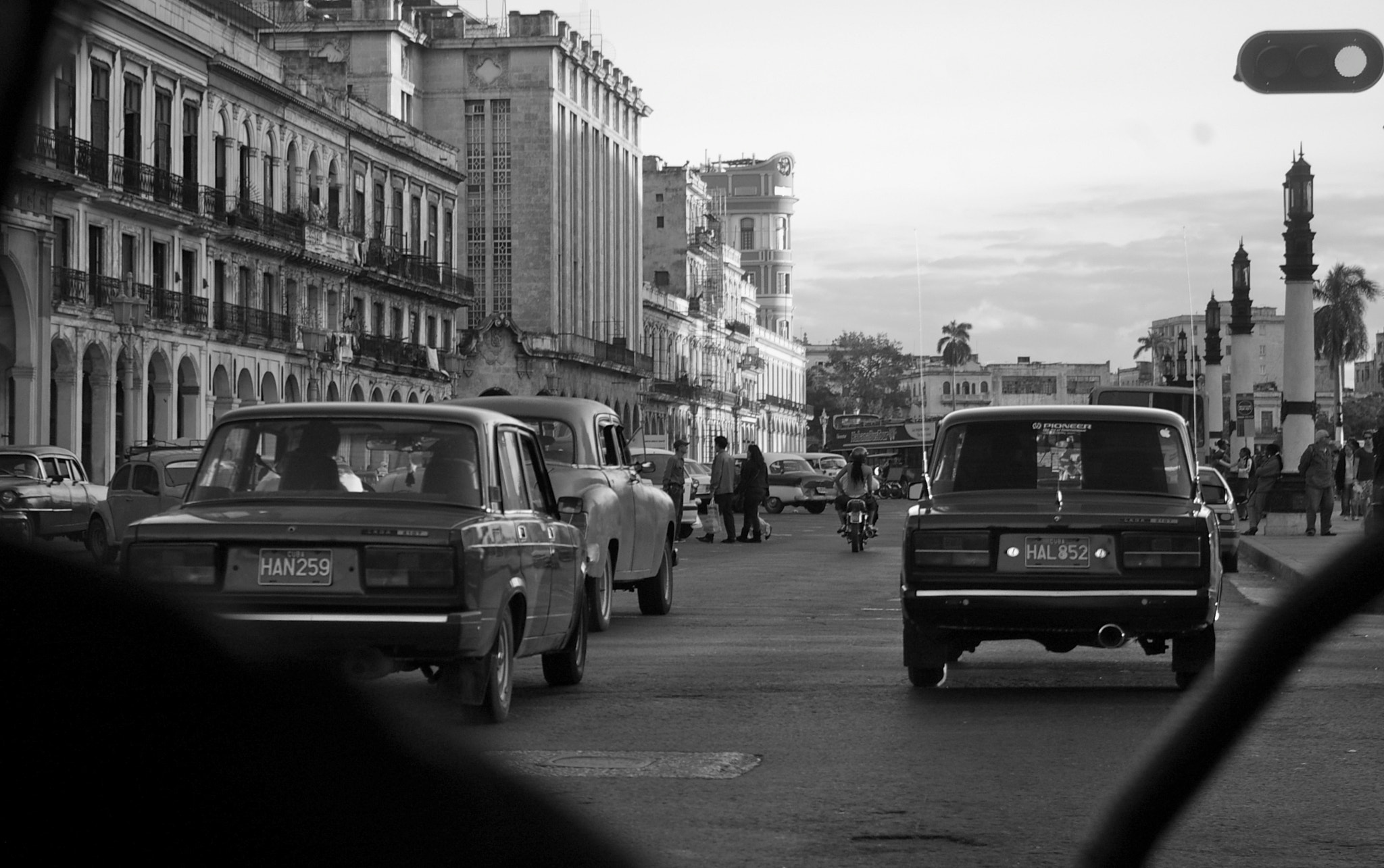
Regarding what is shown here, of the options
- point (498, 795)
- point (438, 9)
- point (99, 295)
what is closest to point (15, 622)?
point (498, 795)

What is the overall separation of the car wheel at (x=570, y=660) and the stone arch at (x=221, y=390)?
142 ft

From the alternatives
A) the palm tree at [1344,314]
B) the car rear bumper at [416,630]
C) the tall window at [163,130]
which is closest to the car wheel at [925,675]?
the car rear bumper at [416,630]

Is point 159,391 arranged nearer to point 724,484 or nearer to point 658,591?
point 724,484

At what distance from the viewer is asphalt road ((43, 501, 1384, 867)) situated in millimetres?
6648

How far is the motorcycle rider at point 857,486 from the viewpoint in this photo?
105 feet

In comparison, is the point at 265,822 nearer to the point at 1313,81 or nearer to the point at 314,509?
the point at 314,509

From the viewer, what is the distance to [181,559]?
8.95 metres

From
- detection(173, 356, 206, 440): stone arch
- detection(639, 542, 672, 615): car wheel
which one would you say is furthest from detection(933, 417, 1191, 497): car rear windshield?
detection(173, 356, 206, 440): stone arch

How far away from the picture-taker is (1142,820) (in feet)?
2.82

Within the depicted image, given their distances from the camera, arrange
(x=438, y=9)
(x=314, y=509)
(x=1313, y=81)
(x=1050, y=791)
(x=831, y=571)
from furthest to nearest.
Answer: (x=438, y=9) < (x=831, y=571) < (x=1313, y=81) < (x=314, y=509) < (x=1050, y=791)

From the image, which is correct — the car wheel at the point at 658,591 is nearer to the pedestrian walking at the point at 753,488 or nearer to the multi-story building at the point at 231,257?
the multi-story building at the point at 231,257

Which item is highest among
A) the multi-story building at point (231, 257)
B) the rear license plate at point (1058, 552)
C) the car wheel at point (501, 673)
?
the multi-story building at point (231, 257)

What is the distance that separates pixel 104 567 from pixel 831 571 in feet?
80.9

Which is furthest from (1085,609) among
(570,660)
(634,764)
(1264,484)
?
(1264,484)
